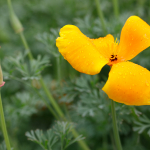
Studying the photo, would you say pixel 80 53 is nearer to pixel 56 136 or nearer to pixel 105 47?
→ pixel 105 47

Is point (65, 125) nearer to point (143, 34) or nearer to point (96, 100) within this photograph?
point (96, 100)

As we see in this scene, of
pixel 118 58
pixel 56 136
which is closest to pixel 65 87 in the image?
pixel 56 136

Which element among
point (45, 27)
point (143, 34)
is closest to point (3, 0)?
point (45, 27)

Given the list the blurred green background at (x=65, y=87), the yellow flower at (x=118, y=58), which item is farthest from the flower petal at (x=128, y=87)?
the blurred green background at (x=65, y=87)

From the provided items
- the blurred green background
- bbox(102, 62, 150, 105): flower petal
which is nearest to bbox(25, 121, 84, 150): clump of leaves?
the blurred green background

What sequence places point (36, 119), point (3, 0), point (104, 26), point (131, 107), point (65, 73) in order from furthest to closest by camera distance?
point (3, 0)
point (65, 73)
point (36, 119)
point (104, 26)
point (131, 107)

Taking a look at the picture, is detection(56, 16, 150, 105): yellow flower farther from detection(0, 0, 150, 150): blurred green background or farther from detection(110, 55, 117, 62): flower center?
detection(0, 0, 150, 150): blurred green background
